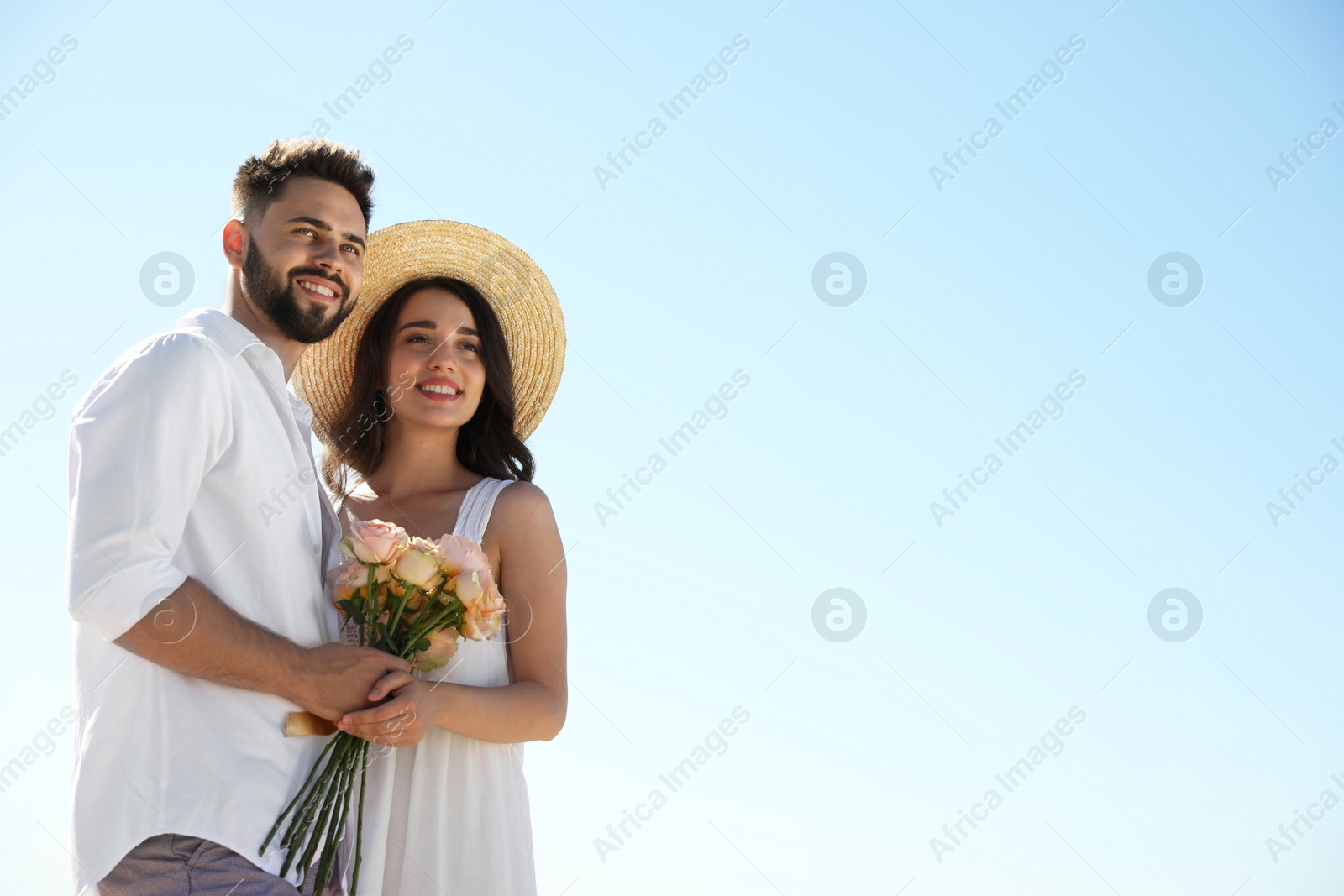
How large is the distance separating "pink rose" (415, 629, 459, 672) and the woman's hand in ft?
0.52

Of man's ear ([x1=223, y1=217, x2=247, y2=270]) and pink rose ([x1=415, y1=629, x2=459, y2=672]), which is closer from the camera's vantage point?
pink rose ([x1=415, y1=629, x2=459, y2=672])

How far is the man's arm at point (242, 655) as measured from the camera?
2.66 meters

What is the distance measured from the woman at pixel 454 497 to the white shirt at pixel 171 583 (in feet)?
1.01

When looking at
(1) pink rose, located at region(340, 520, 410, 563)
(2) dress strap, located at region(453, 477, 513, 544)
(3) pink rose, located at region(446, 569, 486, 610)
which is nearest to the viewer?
(1) pink rose, located at region(340, 520, 410, 563)

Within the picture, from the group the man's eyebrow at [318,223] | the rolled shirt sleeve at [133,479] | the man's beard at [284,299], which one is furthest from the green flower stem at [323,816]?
the man's eyebrow at [318,223]

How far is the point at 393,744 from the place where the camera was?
117 inches

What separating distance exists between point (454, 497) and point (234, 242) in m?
1.13

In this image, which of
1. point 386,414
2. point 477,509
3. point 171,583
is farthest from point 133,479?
point 386,414

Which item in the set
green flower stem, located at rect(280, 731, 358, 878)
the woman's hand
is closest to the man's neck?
the woman's hand

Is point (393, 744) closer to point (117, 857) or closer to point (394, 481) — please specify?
point (117, 857)

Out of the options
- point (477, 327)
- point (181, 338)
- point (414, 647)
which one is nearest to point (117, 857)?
point (414, 647)

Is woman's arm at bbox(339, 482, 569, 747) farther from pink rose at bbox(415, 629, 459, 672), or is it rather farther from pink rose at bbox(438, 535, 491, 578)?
pink rose at bbox(438, 535, 491, 578)

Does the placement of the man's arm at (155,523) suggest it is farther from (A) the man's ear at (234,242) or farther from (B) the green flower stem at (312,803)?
(A) the man's ear at (234,242)

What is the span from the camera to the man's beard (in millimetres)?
3354
